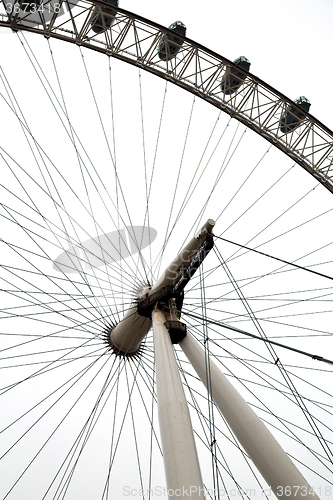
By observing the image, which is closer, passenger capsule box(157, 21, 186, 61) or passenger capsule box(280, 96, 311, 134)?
passenger capsule box(157, 21, 186, 61)

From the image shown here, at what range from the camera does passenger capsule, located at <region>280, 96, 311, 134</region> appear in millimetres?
18234

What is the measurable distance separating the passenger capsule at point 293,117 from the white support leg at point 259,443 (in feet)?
42.9

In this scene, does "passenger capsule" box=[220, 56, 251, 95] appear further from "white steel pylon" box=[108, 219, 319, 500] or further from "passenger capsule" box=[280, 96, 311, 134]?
"white steel pylon" box=[108, 219, 319, 500]

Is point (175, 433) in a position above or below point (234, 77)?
below

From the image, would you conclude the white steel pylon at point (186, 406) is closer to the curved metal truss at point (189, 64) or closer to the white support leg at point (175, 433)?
the white support leg at point (175, 433)

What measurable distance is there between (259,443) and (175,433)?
2.00 m

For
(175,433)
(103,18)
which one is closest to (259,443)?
(175,433)

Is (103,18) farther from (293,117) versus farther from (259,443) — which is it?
(259,443)

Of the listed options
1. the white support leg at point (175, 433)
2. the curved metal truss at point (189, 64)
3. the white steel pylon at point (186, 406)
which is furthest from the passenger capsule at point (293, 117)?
the white support leg at point (175, 433)

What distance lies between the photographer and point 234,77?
17.9 m

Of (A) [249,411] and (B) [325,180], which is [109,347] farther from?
(B) [325,180]

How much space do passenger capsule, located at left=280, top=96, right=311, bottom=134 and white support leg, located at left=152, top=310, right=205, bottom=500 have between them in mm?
13230

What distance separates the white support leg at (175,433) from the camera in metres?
6.80

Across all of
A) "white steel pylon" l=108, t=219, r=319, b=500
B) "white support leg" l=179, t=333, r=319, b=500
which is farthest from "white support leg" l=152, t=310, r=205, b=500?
"white support leg" l=179, t=333, r=319, b=500
